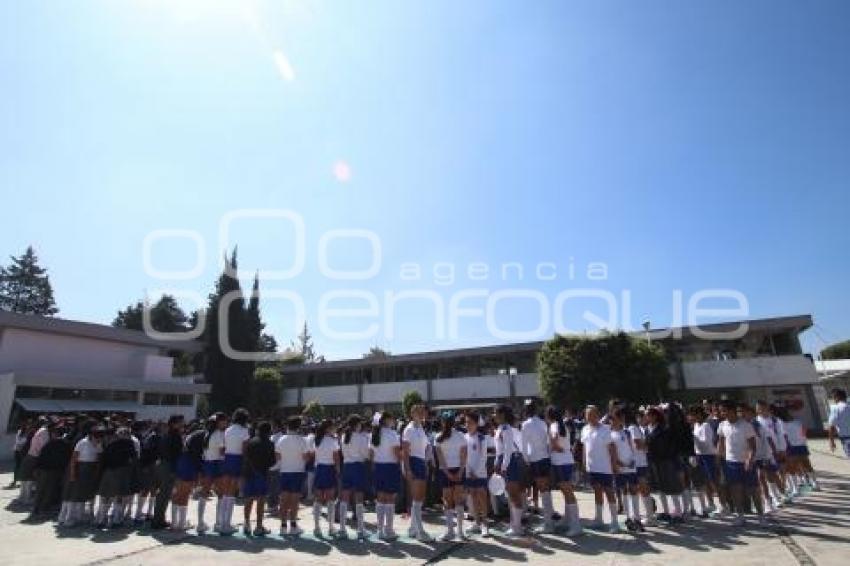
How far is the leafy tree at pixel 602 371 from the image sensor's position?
78.1 feet

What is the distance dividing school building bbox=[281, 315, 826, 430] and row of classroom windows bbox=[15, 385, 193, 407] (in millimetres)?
12257

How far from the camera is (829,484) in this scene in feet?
39.6

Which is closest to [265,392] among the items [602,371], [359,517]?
[602,371]

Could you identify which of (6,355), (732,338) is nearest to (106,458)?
(6,355)

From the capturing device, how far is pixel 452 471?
8461 millimetres

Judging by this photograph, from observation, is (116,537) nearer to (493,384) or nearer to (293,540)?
(293,540)

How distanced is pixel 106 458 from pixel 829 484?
52.2ft

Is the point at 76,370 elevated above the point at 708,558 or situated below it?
above

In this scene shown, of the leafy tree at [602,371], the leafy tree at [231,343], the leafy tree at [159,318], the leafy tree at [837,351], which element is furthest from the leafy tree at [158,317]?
the leafy tree at [837,351]

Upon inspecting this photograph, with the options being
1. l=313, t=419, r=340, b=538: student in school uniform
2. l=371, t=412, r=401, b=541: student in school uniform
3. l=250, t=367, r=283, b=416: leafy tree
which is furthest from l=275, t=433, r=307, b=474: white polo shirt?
l=250, t=367, r=283, b=416: leafy tree

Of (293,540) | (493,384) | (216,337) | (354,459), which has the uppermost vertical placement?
(216,337)

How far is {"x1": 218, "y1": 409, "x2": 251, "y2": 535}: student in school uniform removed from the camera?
8984mm

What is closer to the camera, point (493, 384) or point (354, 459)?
point (354, 459)

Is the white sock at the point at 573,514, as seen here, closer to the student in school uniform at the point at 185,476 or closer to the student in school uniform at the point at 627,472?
the student in school uniform at the point at 627,472
